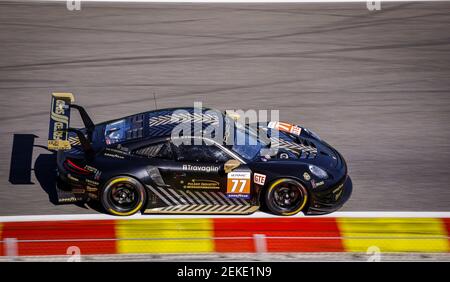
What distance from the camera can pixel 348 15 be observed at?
Answer: 46.8ft

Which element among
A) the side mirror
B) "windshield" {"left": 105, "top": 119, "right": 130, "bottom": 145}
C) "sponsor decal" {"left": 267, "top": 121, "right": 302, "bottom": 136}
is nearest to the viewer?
the side mirror

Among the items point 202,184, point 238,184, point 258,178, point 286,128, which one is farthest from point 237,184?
point 286,128

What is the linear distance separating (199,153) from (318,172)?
1.77 meters

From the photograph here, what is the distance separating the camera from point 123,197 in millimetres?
9172

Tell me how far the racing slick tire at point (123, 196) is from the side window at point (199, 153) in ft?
2.38

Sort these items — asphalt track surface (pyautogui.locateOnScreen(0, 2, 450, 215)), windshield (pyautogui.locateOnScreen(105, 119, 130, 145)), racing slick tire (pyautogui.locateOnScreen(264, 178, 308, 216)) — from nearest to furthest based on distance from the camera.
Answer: racing slick tire (pyautogui.locateOnScreen(264, 178, 308, 216))
windshield (pyautogui.locateOnScreen(105, 119, 130, 145))
asphalt track surface (pyautogui.locateOnScreen(0, 2, 450, 215))

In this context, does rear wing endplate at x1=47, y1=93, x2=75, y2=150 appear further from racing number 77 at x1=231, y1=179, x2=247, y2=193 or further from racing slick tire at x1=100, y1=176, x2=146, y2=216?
racing number 77 at x1=231, y1=179, x2=247, y2=193

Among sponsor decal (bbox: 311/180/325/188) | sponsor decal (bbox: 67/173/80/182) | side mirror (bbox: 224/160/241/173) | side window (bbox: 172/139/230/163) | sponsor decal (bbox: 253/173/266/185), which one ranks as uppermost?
side window (bbox: 172/139/230/163)

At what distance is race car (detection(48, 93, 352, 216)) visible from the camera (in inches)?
353

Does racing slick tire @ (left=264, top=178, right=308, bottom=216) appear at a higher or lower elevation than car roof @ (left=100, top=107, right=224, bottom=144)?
lower

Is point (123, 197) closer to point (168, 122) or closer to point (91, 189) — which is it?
point (91, 189)

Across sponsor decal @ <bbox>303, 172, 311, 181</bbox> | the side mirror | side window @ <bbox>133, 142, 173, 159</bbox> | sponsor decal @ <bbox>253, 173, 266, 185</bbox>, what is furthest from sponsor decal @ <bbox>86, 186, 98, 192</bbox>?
sponsor decal @ <bbox>303, 172, 311, 181</bbox>

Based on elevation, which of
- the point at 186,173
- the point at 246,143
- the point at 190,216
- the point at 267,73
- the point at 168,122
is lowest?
the point at 190,216

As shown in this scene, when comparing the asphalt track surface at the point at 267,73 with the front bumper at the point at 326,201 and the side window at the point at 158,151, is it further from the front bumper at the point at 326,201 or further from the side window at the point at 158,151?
the side window at the point at 158,151
